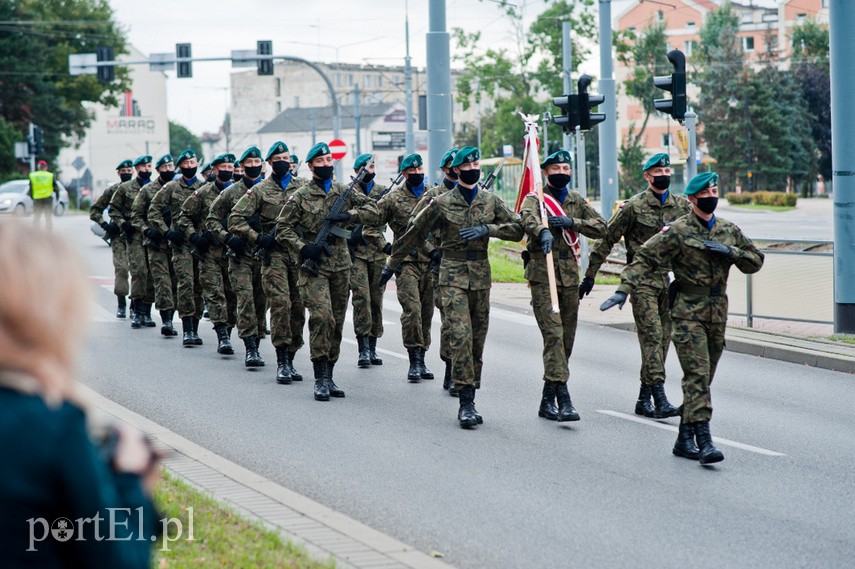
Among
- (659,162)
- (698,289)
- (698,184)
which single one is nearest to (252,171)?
(659,162)

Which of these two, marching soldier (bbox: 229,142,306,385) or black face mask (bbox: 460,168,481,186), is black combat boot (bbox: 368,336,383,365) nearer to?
marching soldier (bbox: 229,142,306,385)

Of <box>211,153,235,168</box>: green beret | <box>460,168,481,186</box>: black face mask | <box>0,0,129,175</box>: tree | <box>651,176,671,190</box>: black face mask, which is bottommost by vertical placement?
<box>651,176,671,190</box>: black face mask

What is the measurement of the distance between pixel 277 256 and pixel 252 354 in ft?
4.71

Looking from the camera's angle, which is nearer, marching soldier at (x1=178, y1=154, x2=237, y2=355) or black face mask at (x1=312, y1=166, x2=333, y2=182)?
black face mask at (x1=312, y1=166, x2=333, y2=182)

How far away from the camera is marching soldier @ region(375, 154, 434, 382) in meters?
12.2

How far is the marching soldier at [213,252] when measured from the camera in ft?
46.1

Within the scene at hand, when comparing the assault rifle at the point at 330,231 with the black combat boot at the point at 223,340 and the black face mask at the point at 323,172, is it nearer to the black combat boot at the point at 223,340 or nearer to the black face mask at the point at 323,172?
the black face mask at the point at 323,172

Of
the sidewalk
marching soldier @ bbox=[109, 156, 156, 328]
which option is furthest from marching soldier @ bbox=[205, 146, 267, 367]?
the sidewalk

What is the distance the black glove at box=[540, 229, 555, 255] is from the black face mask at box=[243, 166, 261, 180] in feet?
15.5

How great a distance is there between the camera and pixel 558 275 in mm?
9898

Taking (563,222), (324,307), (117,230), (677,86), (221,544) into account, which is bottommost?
A: (221,544)

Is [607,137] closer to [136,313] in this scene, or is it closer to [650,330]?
[136,313]

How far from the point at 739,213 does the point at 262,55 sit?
93.7ft

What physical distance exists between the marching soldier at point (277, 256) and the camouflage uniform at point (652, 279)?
3.11 m
